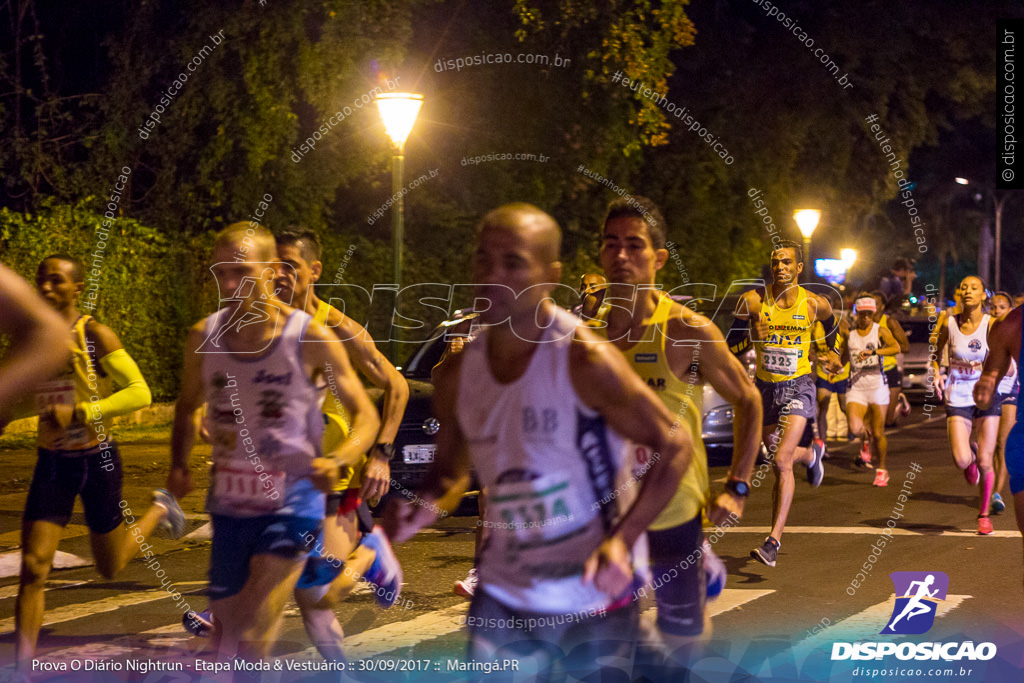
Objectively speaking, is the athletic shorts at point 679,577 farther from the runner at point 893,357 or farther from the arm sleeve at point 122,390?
the runner at point 893,357

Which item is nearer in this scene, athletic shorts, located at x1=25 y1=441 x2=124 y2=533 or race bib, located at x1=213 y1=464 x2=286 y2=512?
race bib, located at x1=213 y1=464 x2=286 y2=512

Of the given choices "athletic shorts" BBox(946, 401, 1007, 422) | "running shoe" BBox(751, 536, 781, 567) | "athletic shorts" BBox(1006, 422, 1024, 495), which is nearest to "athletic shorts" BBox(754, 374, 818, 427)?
"running shoe" BBox(751, 536, 781, 567)

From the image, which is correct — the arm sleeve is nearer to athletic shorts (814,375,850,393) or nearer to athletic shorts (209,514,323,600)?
athletic shorts (209,514,323,600)

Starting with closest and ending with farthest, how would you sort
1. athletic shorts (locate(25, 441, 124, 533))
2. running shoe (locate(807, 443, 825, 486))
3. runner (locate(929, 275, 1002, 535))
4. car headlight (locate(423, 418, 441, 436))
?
athletic shorts (locate(25, 441, 124, 533)) < running shoe (locate(807, 443, 825, 486)) < runner (locate(929, 275, 1002, 535)) < car headlight (locate(423, 418, 441, 436))

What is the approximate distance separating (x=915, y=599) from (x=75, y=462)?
4465mm

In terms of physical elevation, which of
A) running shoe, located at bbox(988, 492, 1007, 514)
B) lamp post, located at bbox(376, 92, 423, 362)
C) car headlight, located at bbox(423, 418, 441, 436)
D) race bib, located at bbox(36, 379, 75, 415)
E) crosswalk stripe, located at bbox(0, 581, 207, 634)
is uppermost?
lamp post, located at bbox(376, 92, 423, 362)

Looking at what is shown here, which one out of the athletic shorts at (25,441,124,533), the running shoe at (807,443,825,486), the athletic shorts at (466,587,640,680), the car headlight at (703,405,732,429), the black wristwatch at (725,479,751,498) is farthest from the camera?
the car headlight at (703,405,732,429)

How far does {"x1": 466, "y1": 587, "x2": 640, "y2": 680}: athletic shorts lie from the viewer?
3.21 meters

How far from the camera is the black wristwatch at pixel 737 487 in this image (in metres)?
4.54

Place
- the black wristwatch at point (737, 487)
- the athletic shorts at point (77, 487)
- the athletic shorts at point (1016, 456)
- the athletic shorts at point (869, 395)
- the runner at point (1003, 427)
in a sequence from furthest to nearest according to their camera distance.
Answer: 1. the athletic shorts at point (869, 395)
2. the runner at point (1003, 427)
3. the athletic shorts at point (77, 487)
4. the athletic shorts at point (1016, 456)
5. the black wristwatch at point (737, 487)

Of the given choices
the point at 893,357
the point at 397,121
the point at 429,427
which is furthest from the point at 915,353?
the point at 429,427

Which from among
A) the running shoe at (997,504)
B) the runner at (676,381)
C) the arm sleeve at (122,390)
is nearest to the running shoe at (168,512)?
the arm sleeve at (122,390)

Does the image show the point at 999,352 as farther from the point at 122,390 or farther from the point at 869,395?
the point at 869,395

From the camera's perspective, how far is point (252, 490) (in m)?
4.36
